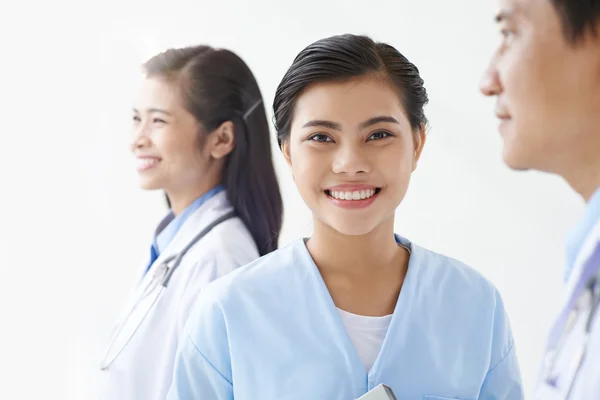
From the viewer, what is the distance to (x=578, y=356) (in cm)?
66

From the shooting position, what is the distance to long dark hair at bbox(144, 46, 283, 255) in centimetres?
169

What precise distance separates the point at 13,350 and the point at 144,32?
128 cm

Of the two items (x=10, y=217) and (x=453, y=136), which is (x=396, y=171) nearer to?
(x=453, y=136)

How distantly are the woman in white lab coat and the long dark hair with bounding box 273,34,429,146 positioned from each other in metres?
0.46

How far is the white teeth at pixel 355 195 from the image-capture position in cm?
112

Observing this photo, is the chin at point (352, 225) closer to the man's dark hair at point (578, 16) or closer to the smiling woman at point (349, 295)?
the smiling woman at point (349, 295)

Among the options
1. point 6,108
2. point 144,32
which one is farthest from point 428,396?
point 6,108

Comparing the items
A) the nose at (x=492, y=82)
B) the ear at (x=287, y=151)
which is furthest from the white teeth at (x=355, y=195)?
the nose at (x=492, y=82)

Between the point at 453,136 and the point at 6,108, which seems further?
the point at 6,108

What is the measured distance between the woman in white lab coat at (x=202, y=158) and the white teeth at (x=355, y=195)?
0.50 metres

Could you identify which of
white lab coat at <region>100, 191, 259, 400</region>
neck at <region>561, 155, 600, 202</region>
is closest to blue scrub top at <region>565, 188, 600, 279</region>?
neck at <region>561, 155, 600, 202</region>

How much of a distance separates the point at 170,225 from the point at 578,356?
4.02ft

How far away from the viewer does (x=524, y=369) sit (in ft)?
8.05

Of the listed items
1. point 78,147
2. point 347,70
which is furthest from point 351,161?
point 78,147
